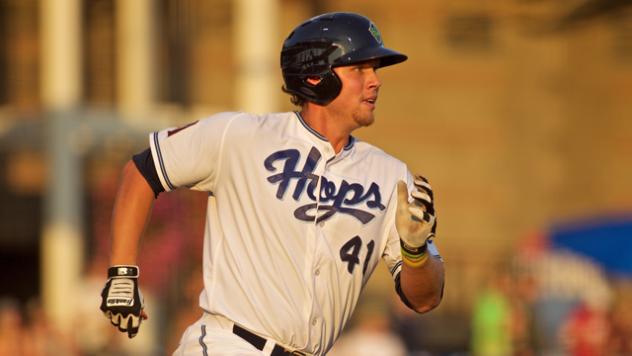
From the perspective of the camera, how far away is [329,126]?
6.97 m

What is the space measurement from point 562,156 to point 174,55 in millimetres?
8305

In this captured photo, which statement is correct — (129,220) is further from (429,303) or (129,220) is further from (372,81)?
(429,303)

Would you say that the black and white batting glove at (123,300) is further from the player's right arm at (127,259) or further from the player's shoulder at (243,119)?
the player's shoulder at (243,119)

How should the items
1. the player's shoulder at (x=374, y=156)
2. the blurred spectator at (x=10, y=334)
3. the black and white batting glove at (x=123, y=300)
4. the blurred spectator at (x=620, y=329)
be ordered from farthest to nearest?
1. the blurred spectator at (x=620, y=329)
2. the blurred spectator at (x=10, y=334)
3. the player's shoulder at (x=374, y=156)
4. the black and white batting glove at (x=123, y=300)

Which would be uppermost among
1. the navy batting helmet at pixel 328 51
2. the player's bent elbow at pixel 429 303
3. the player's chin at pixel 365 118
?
the navy batting helmet at pixel 328 51

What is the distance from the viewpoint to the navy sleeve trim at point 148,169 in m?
6.68

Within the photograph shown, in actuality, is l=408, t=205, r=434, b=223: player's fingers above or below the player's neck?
below

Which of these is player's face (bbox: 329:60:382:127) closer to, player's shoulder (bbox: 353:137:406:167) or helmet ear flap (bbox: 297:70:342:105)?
helmet ear flap (bbox: 297:70:342:105)

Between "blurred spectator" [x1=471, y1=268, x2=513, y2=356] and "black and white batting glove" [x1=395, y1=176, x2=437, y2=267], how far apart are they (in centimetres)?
1195

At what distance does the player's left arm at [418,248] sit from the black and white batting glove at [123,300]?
112 centimetres

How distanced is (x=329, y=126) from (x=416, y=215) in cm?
81

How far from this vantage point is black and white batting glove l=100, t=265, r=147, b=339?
256 inches

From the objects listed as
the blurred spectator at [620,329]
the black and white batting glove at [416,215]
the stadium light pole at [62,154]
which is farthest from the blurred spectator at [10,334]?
the black and white batting glove at [416,215]

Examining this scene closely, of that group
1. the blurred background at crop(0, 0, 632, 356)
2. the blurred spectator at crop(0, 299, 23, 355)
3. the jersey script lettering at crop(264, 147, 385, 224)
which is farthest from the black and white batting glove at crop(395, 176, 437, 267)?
the blurred background at crop(0, 0, 632, 356)
